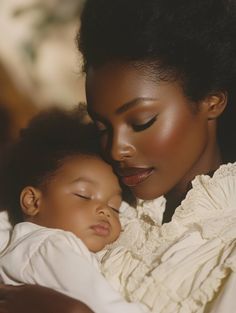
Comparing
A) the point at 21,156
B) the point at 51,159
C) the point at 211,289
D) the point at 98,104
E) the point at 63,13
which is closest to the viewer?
the point at 211,289

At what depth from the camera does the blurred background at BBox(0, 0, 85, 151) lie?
5.68ft

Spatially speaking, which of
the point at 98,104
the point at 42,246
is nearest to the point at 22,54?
the point at 98,104

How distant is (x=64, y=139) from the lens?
1.37 metres

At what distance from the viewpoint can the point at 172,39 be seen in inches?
45.4

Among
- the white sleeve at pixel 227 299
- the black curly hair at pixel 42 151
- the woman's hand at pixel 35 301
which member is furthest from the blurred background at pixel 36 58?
the white sleeve at pixel 227 299

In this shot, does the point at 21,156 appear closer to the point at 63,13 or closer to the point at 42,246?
the point at 42,246

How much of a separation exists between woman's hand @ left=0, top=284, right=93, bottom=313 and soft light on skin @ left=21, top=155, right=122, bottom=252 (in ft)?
0.53

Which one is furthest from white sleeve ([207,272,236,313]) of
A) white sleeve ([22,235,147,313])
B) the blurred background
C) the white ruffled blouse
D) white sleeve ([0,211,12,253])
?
the blurred background

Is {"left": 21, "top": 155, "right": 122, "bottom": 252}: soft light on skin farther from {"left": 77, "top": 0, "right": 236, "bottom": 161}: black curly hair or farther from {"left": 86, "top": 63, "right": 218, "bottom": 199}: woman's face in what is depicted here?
{"left": 77, "top": 0, "right": 236, "bottom": 161}: black curly hair

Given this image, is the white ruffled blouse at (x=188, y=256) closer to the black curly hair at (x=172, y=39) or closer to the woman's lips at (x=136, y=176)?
the woman's lips at (x=136, y=176)

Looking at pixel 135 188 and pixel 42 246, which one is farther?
pixel 135 188

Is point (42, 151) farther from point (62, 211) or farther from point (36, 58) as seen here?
point (36, 58)

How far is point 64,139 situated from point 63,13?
0.51 metres

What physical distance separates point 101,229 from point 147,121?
A: 0.24 m
